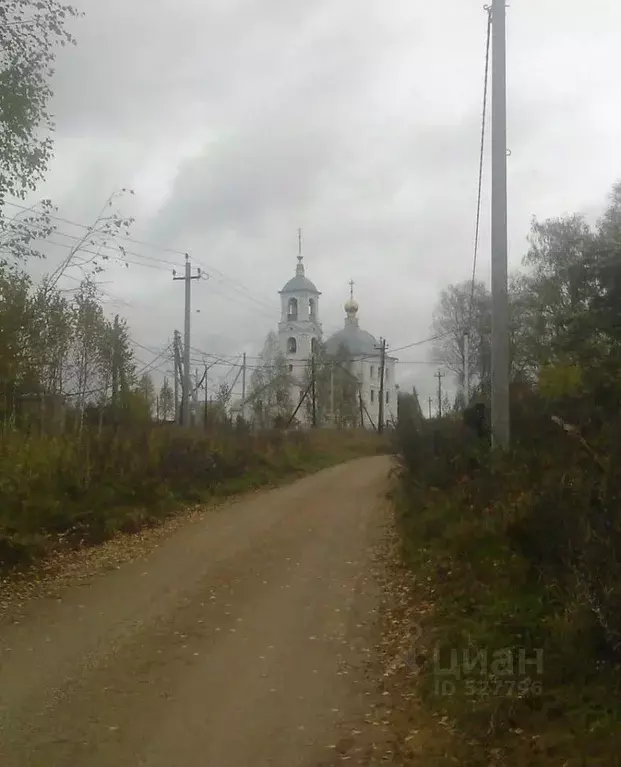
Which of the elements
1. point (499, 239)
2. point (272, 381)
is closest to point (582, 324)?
point (499, 239)

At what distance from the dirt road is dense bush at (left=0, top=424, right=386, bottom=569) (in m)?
1.65

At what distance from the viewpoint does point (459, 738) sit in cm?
523

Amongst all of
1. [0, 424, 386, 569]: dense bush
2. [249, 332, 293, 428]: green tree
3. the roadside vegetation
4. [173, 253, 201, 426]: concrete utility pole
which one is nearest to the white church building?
[249, 332, 293, 428]: green tree

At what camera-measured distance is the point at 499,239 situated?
11570 millimetres

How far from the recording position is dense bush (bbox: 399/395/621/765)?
4.97m

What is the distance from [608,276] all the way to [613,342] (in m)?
1.10

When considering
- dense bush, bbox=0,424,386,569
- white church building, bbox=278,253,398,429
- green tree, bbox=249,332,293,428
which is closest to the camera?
dense bush, bbox=0,424,386,569

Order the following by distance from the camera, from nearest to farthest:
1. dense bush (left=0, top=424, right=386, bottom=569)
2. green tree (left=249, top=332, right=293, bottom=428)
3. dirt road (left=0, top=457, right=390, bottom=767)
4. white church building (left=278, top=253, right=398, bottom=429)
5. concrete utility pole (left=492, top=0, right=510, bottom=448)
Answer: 1. dirt road (left=0, top=457, right=390, bottom=767)
2. concrete utility pole (left=492, top=0, right=510, bottom=448)
3. dense bush (left=0, top=424, right=386, bottom=569)
4. green tree (left=249, top=332, right=293, bottom=428)
5. white church building (left=278, top=253, right=398, bottom=429)

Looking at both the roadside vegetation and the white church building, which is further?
the white church building

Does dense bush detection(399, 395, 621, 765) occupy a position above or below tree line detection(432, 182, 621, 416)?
below

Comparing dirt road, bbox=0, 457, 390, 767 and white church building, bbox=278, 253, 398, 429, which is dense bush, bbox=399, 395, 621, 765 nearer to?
dirt road, bbox=0, 457, 390, 767

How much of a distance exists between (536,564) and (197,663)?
3196 mm

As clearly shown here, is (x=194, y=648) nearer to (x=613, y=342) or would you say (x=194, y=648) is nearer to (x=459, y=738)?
(x=459, y=738)

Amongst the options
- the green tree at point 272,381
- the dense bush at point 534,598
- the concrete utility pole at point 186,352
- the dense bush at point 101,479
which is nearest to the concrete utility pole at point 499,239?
the dense bush at point 534,598
